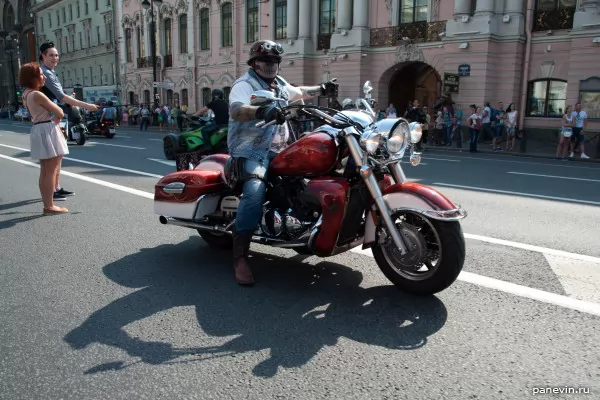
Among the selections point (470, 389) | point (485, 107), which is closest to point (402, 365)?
point (470, 389)

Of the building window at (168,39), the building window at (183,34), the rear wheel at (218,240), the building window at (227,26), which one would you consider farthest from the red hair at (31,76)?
the building window at (168,39)

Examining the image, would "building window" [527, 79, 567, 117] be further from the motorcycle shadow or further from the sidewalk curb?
the motorcycle shadow

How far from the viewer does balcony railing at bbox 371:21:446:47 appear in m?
23.9

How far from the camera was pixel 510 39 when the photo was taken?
21.7 metres

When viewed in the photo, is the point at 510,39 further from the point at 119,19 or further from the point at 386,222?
the point at 119,19

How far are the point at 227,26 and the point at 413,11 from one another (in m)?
15.3

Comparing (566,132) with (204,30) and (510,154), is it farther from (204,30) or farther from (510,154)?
(204,30)

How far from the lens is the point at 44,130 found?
6398mm

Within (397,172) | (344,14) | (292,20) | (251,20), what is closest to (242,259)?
(397,172)

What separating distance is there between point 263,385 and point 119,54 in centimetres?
5027

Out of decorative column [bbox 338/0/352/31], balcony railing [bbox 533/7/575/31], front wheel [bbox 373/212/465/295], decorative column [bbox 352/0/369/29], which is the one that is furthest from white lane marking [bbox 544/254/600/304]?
decorative column [bbox 338/0/352/31]

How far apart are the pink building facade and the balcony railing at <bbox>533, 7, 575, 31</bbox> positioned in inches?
1.6

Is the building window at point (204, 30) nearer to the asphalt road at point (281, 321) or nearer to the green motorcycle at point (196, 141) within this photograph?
the green motorcycle at point (196, 141)

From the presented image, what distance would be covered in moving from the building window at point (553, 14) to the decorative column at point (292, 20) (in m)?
13.7
